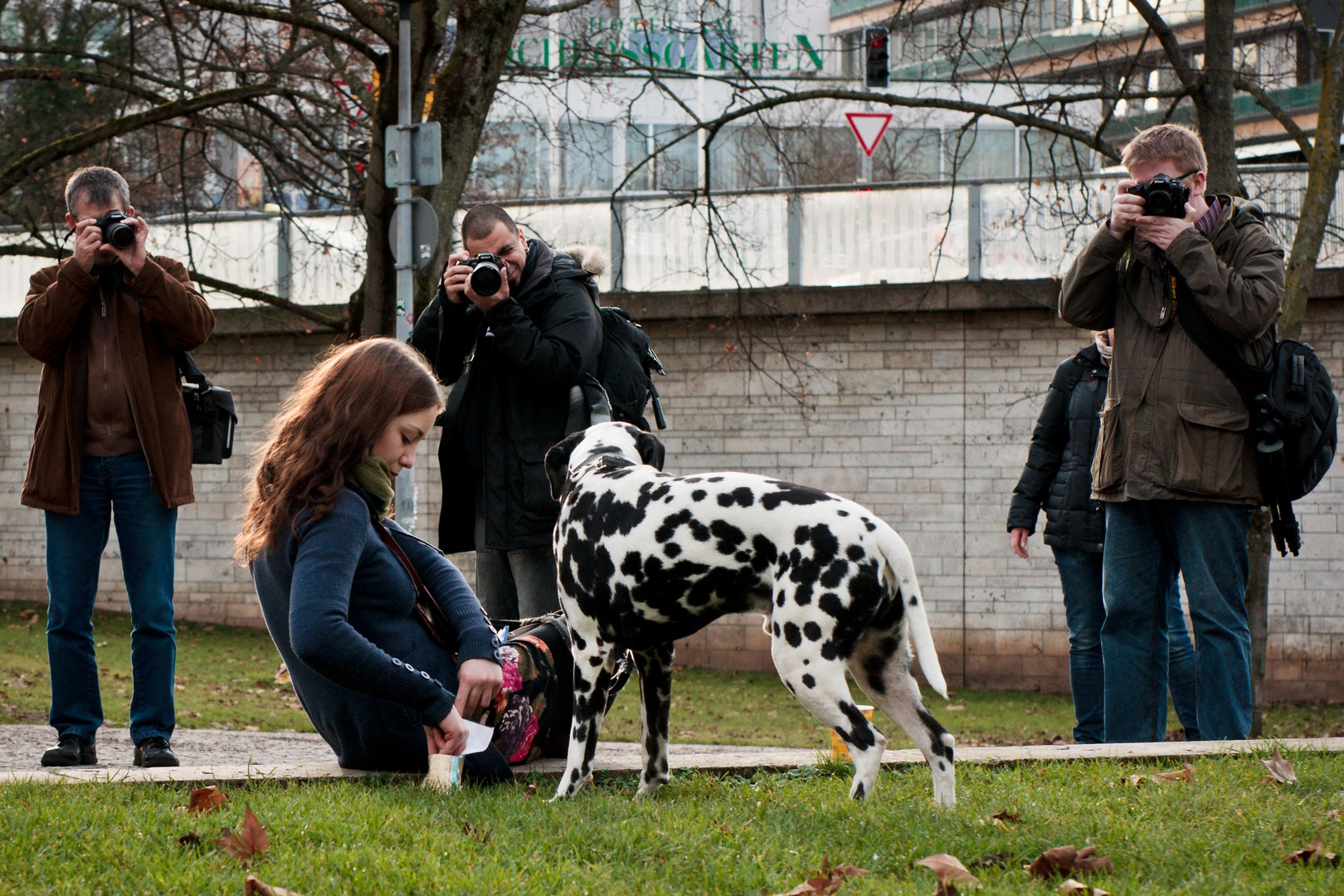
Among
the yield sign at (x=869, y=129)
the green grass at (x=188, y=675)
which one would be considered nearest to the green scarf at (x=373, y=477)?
the green grass at (x=188, y=675)

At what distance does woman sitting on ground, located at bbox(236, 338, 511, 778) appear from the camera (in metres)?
3.96

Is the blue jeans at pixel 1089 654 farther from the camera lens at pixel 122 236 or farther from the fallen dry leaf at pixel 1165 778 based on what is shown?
the camera lens at pixel 122 236

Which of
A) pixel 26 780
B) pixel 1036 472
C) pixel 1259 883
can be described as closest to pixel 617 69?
pixel 1036 472

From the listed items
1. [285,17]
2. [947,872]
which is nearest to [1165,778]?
[947,872]

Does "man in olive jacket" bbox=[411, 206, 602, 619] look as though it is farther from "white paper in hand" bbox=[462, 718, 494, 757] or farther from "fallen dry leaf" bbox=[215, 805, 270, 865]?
"fallen dry leaf" bbox=[215, 805, 270, 865]

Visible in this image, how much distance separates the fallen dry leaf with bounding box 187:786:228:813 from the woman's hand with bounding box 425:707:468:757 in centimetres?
64

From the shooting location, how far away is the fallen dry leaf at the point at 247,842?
12.0 feet

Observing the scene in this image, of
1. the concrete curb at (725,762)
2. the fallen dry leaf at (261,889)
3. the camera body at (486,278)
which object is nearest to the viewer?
the fallen dry leaf at (261,889)

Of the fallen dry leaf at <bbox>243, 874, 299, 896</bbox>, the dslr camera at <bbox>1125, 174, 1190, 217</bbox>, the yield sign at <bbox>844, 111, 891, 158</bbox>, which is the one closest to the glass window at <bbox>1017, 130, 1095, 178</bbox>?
the yield sign at <bbox>844, 111, 891, 158</bbox>

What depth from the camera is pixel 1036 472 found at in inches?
324

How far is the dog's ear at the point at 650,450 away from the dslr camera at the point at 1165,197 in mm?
2193

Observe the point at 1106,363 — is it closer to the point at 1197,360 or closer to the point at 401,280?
the point at 1197,360

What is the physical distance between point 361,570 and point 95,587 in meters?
2.08

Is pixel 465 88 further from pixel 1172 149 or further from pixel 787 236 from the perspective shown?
pixel 787 236
